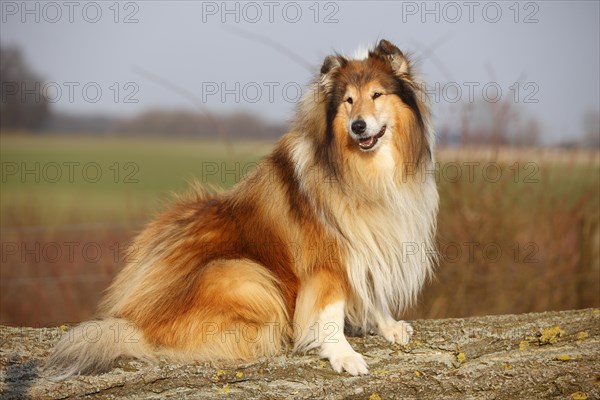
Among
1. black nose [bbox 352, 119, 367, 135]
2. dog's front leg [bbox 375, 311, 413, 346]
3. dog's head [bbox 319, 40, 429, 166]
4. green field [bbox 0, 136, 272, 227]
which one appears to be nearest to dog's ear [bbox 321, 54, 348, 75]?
dog's head [bbox 319, 40, 429, 166]

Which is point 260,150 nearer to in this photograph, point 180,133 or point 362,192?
point 362,192

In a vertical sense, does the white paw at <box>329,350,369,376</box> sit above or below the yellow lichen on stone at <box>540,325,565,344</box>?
below

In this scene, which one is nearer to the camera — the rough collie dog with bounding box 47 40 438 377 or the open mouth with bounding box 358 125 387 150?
the rough collie dog with bounding box 47 40 438 377

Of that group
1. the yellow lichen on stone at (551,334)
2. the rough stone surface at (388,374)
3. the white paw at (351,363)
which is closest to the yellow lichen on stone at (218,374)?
the rough stone surface at (388,374)

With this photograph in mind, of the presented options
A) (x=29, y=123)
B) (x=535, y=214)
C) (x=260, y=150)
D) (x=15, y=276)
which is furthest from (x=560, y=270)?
(x=29, y=123)

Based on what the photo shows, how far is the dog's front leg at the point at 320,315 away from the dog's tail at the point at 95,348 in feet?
3.09

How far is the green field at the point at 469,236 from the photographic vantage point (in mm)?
7062

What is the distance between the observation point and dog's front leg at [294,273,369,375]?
12.7ft

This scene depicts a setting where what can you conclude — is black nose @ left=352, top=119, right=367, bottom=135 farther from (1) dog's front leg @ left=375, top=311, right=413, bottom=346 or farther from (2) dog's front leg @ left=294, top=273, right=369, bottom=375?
(1) dog's front leg @ left=375, top=311, right=413, bottom=346

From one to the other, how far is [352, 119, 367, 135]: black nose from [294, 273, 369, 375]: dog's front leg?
0.96m

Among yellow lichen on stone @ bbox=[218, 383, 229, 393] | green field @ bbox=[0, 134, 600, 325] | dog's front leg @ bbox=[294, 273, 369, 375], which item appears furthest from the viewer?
green field @ bbox=[0, 134, 600, 325]

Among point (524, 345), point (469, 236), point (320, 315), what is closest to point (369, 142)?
point (320, 315)

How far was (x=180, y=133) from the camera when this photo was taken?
14812mm

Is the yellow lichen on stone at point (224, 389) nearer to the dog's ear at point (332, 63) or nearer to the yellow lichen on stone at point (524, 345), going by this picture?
the yellow lichen on stone at point (524, 345)
